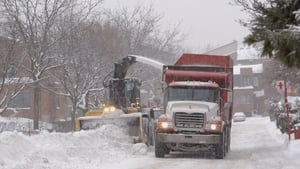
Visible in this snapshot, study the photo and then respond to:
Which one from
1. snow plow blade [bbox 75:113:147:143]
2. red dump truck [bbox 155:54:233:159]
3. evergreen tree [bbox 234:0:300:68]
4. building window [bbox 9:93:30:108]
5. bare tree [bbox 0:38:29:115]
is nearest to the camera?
evergreen tree [bbox 234:0:300:68]

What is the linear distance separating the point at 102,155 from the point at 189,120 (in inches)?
115

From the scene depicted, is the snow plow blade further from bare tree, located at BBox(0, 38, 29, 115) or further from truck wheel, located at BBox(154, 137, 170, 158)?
bare tree, located at BBox(0, 38, 29, 115)

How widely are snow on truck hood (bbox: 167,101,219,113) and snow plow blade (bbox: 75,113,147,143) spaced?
2.42 metres

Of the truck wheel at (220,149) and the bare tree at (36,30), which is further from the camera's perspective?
the bare tree at (36,30)

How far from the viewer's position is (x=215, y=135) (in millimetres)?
18906

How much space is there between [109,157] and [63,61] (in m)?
18.8

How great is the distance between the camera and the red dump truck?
62.2 ft

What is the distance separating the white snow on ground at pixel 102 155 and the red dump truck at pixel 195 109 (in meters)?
0.48

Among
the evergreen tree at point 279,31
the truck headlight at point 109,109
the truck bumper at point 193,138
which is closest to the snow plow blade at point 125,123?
the truck headlight at point 109,109

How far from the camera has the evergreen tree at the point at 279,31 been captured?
30.4 ft

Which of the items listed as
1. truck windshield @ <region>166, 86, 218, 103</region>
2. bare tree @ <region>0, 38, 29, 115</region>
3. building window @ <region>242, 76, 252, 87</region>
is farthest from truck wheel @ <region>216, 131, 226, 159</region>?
building window @ <region>242, 76, 252, 87</region>

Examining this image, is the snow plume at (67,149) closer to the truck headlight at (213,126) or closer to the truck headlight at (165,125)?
the truck headlight at (165,125)

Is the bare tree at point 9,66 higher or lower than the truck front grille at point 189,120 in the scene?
higher

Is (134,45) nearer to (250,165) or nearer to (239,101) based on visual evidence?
(250,165)
